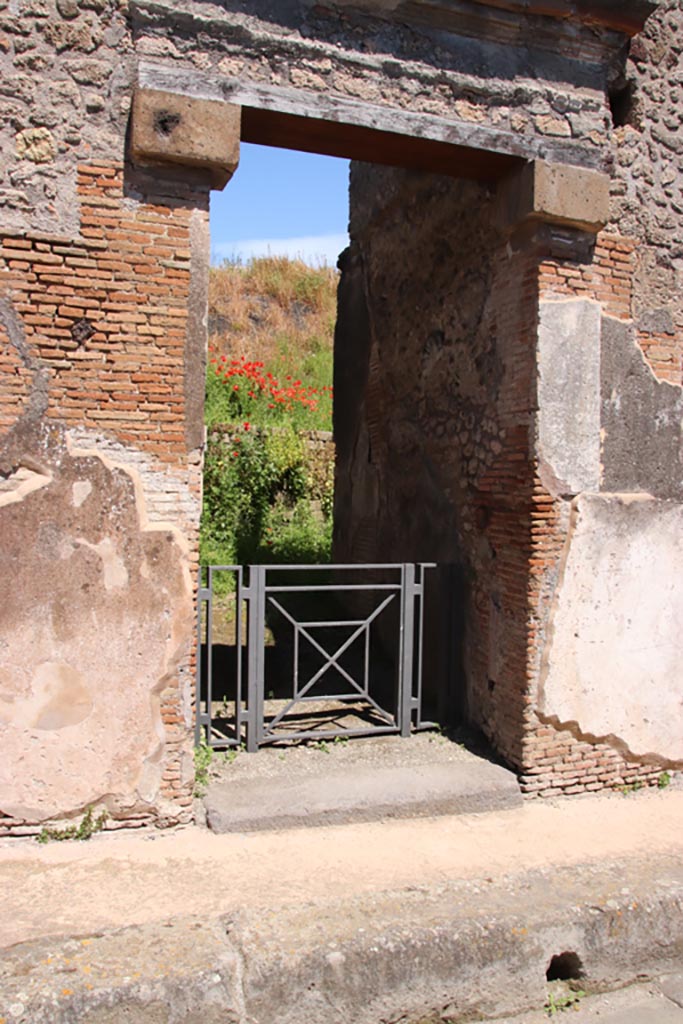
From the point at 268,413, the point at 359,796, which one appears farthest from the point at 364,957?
the point at 268,413

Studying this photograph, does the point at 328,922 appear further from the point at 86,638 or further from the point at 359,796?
the point at 86,638

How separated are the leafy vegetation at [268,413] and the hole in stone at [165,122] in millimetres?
6369

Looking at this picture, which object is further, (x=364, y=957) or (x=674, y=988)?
(x=674, y=988)

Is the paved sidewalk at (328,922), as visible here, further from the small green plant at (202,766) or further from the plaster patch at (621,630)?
the plaster patch at (621,630)

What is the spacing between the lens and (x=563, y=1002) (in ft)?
→ 11.4

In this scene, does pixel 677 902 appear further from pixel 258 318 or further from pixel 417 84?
pixel 258 318

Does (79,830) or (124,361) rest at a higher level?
(124,361)

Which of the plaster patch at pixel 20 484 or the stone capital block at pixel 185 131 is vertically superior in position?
the stone capital block at pixel 185 131

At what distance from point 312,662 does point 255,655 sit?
1884 mm

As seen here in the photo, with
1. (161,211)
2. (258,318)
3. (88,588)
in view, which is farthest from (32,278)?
(258,318)

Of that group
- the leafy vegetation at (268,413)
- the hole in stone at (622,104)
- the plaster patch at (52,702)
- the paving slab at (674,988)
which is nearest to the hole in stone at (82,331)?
the plaster patch at (52,702)

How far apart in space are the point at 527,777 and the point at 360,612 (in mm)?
3080

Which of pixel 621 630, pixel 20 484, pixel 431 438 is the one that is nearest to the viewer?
pixel 20 484

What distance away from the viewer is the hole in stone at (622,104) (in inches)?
200
